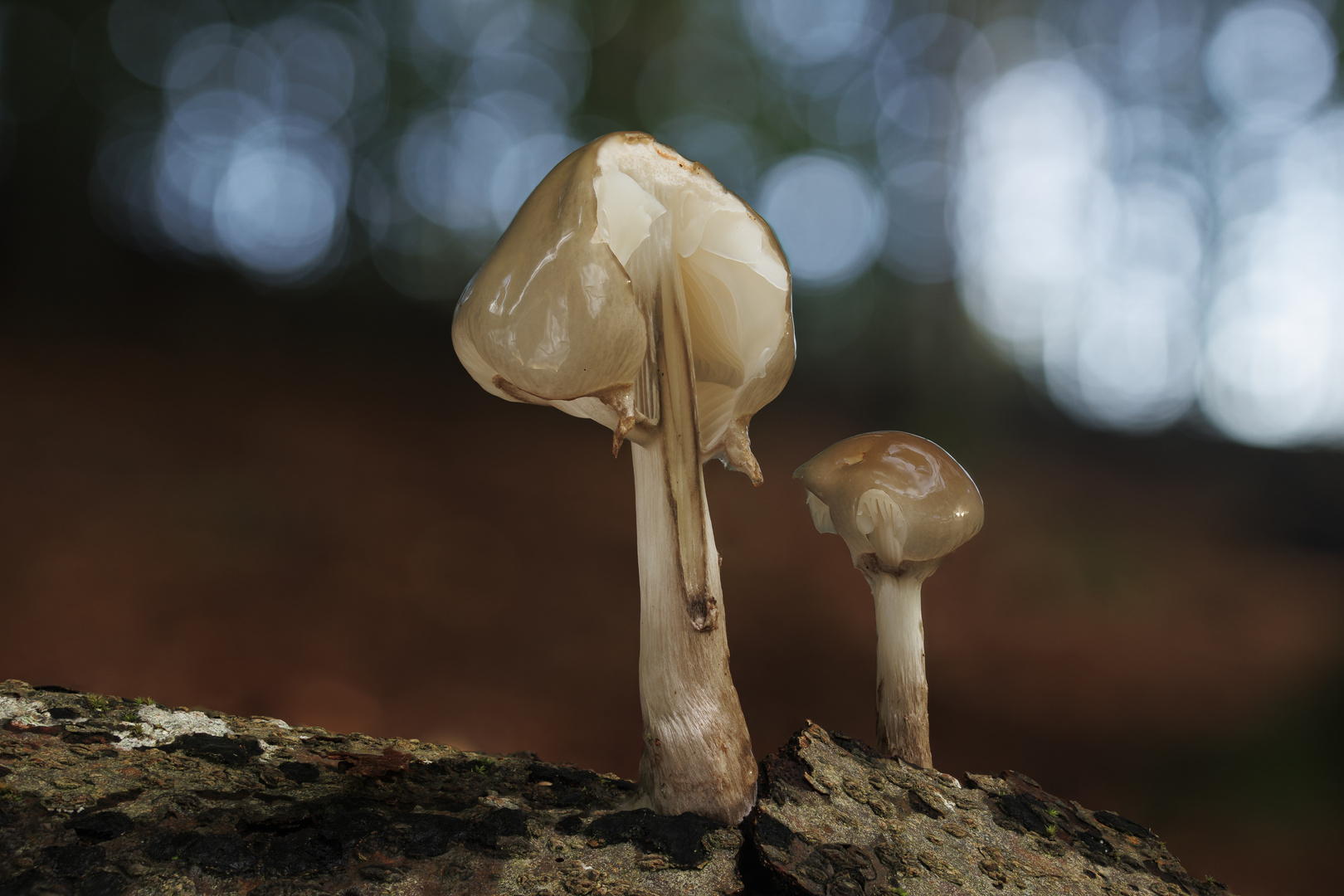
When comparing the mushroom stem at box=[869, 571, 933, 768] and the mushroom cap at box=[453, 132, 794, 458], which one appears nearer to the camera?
the mushroom cap at box=[453, 132, 794, 458]

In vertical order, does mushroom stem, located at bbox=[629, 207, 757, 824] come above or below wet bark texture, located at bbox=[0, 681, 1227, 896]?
above

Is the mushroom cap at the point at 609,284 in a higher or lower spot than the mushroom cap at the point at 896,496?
higher

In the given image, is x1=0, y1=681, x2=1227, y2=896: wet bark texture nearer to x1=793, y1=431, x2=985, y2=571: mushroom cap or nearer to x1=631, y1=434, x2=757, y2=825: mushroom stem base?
x1=631, y1=434, x2=757, y2=825: mushroom stem base

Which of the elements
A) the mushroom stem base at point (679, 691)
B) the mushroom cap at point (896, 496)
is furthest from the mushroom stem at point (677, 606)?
the mushroom cap at point (896, 496)

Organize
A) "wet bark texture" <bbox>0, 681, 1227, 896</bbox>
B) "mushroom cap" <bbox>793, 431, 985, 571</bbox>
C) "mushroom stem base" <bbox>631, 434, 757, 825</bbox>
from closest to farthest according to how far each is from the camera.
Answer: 1. "wet bark texture" <bbox>0, 681, 1227, 896</bbox>
2. "mushroom stem base" <bbox>631, 434, 757, 825</bbox>
3. "mushroom cap" <bbox>793, 431, 985, 571</bbox>

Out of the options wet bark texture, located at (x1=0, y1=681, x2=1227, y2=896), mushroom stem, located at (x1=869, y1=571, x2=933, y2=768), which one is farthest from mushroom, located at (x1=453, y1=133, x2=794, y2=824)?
mushroom stem, located at (x1=869, y1=571, x2=933, y2=768)

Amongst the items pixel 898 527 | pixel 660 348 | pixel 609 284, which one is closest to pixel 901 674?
pixel 898 527

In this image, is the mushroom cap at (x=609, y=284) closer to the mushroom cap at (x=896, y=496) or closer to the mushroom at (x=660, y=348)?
the mushroom at (x=660, y=348)

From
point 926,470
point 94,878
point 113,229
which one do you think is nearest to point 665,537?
point 926,470
